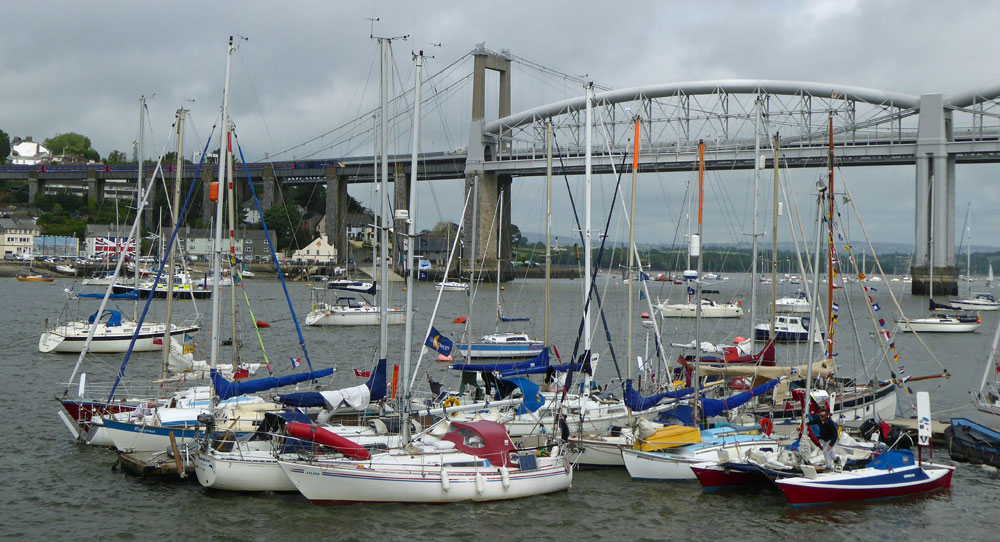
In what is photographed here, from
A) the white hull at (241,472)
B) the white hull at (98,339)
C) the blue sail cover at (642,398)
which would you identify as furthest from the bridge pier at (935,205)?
the white hull at (241,472)

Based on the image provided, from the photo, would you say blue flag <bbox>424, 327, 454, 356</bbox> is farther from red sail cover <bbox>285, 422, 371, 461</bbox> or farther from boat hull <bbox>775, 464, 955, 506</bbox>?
boat hull <bbox>775, 464, 955, 506</bbox>

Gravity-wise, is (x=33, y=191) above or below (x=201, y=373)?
above

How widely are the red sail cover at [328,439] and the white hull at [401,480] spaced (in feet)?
0.86

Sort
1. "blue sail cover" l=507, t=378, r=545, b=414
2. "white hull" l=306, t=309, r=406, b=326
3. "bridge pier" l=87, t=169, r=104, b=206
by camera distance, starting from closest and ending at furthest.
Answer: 1. "blue sail cover" l=507, t=378, r=545, b=414
2. "white hull" l=306, t=309, r=406, b=326
3. "bridge pier" l=87, t=169, r=104, b=206

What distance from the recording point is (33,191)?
14238 cm

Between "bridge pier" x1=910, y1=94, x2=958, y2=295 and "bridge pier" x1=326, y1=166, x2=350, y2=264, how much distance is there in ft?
217

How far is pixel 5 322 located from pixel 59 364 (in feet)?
57.3

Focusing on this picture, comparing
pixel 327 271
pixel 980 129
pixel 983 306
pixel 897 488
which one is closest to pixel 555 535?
Result: pixel 897 488

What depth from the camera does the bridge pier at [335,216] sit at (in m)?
113

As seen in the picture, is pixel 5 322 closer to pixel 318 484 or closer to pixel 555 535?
pixel 318 484

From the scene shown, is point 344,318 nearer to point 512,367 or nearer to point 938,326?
point 512,367

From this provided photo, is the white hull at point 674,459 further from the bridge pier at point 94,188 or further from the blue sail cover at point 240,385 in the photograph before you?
the bridge pier at point 94,188

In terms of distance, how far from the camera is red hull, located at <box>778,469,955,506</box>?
49.9 feet

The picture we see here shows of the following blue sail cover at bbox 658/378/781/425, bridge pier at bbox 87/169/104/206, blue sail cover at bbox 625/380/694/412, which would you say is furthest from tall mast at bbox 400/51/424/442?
bridge pier at bbox 87/169/104/206
